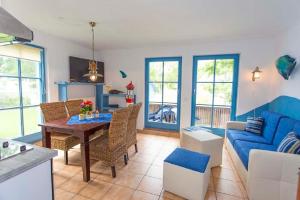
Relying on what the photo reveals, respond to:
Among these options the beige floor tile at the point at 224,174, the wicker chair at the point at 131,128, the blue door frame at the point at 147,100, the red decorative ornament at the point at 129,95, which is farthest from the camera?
the red decorative ornament at the point at 129,95

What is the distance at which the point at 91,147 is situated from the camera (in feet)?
8.06

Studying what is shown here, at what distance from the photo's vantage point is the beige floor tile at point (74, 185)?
2.11 metres

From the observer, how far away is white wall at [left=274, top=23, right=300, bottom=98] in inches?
105

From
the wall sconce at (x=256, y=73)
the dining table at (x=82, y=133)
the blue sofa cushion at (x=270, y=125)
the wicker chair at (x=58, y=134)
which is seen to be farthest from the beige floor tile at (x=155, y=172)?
the wall sconce at (x=256, y=73)

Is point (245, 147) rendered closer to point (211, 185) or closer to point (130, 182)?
point (211, 185)

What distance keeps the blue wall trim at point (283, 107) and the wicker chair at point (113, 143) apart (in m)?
2.59

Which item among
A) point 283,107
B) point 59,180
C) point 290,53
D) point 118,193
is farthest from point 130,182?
point 290,53

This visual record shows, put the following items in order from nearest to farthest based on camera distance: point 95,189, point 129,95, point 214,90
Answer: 1. point 95,189
2. point 214,90
3. point 129,95

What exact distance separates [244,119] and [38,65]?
4.64 metres

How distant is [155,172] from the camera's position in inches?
101

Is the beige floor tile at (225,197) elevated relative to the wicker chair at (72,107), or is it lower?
lower

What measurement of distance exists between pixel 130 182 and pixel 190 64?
3.00 m

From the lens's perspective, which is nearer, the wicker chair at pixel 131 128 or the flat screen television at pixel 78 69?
the wicker chair at pixel 131 128

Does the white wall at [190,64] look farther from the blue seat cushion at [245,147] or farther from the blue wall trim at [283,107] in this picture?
the blue seat cushion at [245,147]
